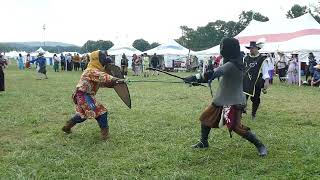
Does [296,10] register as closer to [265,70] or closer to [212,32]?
[212,32]

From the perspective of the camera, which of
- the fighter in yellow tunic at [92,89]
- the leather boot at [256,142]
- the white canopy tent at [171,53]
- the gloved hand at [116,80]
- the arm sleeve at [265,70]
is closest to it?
the leather boot at [256,142]

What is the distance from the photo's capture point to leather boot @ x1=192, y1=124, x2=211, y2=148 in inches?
258

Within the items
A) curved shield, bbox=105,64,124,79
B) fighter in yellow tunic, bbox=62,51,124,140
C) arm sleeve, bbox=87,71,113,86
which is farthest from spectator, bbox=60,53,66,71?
arm sleeve, bbox=87,71,113,86

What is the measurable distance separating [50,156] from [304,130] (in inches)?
183

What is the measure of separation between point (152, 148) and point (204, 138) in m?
0.80

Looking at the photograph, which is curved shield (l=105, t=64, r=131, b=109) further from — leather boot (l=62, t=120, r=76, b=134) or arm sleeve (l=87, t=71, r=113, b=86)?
leather boot (l=62, t=120, r=76, b=134)

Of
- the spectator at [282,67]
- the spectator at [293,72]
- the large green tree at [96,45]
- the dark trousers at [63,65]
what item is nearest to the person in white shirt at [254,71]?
the spectator at [293,72]

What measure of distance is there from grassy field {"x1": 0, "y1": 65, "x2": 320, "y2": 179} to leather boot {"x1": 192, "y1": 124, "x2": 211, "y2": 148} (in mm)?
109

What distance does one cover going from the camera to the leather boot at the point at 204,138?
6.55m

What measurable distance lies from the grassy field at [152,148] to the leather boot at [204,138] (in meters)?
0.11

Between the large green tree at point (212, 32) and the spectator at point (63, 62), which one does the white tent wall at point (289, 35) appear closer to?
the spectator at point (63, 62)

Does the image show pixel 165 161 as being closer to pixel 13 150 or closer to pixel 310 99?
pixel 13 150

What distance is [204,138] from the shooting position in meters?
6.63

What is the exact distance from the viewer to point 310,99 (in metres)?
14.4
